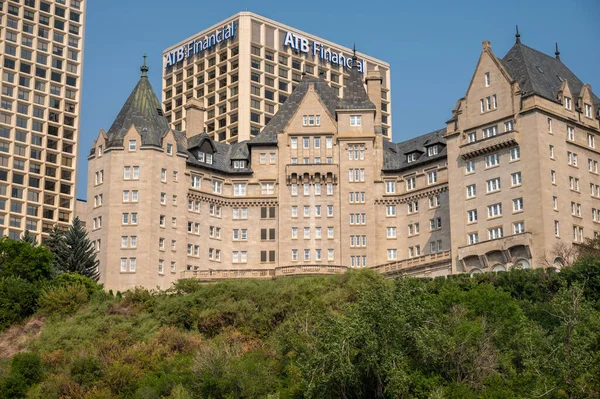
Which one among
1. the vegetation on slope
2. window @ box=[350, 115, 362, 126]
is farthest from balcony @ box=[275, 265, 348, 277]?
window @ box=[350, 115, 362, 126]

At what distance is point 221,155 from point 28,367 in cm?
4718

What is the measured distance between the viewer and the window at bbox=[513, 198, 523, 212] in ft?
365

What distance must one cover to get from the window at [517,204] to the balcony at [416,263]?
9077mm

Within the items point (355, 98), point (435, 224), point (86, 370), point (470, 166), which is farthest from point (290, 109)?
point (86, 370)

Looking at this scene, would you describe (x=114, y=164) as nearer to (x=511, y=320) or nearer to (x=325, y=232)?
(x=325, y=232)

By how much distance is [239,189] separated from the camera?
5089 inches

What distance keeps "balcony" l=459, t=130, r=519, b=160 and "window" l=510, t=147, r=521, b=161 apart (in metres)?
0.57

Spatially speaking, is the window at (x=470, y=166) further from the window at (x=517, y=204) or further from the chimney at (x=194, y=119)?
the chimney at (x=194, y=119)

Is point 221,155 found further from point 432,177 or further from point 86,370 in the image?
point 86,370

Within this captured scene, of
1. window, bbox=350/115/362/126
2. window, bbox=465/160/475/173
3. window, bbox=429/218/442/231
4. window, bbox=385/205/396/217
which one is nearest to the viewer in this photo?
window, bbox=465/160/475/173

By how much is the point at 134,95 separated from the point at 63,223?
172ft

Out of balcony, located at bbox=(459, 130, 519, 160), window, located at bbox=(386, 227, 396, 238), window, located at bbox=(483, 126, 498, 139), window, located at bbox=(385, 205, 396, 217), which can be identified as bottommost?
window, located at bbox=(386, 227, 396, 238)

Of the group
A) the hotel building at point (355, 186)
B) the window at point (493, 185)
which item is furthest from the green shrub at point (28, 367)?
A: the window at point (493, 185)

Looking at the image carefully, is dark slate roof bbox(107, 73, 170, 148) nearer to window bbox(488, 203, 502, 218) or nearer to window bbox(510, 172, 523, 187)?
window bbox(488, 203, 502, 218)
